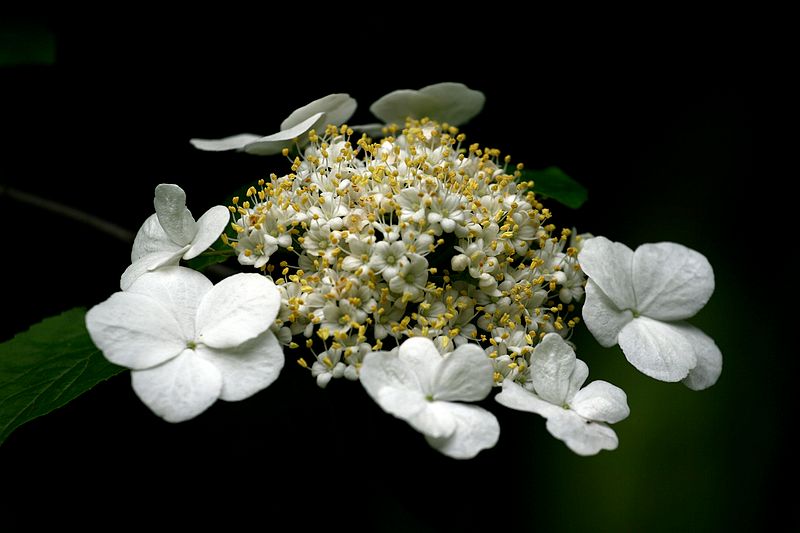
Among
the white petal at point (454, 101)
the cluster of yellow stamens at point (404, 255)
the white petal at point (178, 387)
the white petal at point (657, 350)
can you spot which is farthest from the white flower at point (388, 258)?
the white petal at point (454, 101)

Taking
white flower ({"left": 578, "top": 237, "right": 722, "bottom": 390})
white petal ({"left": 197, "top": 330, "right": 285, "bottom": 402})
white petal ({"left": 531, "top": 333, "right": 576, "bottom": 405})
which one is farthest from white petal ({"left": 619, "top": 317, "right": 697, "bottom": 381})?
white petal ({"left": 197, "top": 330, "right": 285, "bottom": 402})

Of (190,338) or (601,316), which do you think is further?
(601,316)

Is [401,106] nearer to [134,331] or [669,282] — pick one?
[669,282]

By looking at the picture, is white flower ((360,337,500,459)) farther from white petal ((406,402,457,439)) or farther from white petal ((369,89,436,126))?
white petal ((369,89,436,126))

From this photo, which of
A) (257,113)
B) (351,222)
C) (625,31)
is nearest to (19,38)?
(257,113)

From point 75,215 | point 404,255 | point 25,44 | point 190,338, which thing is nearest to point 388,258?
point 404,255

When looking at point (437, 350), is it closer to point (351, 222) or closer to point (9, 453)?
point (351, 222)
